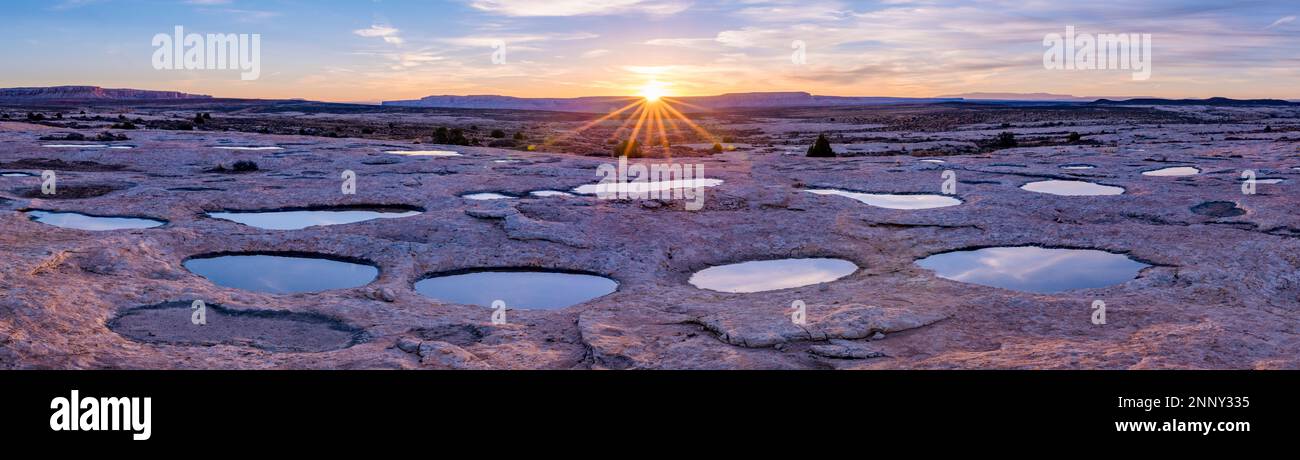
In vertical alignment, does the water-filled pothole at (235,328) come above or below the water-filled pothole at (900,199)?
below

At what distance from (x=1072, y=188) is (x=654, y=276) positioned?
425 inches

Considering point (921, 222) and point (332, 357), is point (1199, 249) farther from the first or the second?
point (332, 357)

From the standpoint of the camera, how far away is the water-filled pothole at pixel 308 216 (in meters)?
12.7

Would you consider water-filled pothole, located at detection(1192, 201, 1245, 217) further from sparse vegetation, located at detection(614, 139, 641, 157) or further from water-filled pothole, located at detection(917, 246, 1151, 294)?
sparse vegetation, located at detection(614, 139, 641, 157)

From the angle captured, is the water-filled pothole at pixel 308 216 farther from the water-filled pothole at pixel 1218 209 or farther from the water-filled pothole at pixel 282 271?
the water-filled pothole at pixel 1218 209

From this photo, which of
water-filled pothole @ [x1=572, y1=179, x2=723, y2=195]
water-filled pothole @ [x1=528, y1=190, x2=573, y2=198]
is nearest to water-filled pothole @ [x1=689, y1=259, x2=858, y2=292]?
water-filled pothole @ [x1=572, y1=179, x2=723, y2=195]

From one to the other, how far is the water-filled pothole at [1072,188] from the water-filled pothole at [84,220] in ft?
47.8

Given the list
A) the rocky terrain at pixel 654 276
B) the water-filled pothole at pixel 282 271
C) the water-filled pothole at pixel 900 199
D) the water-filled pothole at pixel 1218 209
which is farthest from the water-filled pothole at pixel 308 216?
the water-filled pothole at pixel 1218 209

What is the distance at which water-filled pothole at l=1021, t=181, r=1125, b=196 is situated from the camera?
643 inches

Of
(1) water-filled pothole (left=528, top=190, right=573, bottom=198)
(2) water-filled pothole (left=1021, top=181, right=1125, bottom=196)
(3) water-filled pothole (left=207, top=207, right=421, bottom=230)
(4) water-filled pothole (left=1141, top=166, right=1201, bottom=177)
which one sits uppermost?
(4) water-filled pothole (left=1141, top=166, right=1201, bottom=177)

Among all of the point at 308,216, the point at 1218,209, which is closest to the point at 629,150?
the point at 308,216

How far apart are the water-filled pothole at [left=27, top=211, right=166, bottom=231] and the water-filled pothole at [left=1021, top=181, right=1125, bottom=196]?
14.6m

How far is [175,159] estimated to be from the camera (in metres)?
21.2

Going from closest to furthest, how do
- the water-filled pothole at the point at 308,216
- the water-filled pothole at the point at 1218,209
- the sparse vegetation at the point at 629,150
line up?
the water-filled pothole at the point at 308,216, the water-filled pothole at the point at 1218,209, the sparse vegetation at the point at 629,150
